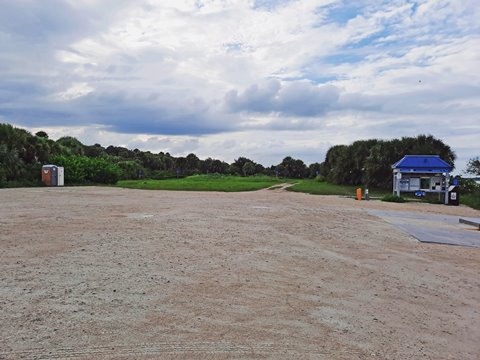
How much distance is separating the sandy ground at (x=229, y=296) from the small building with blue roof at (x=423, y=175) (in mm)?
16419

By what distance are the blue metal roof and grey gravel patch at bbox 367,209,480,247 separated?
9551 mm

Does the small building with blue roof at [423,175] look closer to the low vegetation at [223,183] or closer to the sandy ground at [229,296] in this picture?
the low vegetation at [223,183]

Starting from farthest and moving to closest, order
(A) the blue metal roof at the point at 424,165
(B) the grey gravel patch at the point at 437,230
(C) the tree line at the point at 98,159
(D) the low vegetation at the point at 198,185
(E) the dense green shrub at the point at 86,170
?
1. (E) the dense green shrub at the point at 86,170
2. (C) the tree line at the point at 98,159
3. (D) the low vegetation at the point at 198,185
4. (A) the blue metal roof at the point at 424,165
5. (B) the grey gravel patch at the point at 437,230

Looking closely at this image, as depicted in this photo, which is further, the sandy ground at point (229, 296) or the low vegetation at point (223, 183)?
the low vegetation at point (223, 183)

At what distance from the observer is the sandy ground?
3.84 meters

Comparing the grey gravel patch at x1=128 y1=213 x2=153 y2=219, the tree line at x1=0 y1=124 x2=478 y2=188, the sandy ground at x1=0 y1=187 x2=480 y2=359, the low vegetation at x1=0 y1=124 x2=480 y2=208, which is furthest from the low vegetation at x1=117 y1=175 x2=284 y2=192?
the sandy ground at x1=0 y1=187 x2=480 y2=359

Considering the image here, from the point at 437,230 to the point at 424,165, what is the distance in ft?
45.7

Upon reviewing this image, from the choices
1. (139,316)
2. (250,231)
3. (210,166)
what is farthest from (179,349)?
(210,166)

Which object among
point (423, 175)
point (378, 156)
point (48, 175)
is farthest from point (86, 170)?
point (423, 175)

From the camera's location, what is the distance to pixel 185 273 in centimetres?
614

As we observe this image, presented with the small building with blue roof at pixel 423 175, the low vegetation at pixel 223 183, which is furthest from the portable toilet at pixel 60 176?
the small building with blue roof at pixel 423 175

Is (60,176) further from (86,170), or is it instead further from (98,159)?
(98,159)

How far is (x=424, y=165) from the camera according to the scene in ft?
82.3

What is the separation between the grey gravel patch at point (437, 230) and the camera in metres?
10.5
